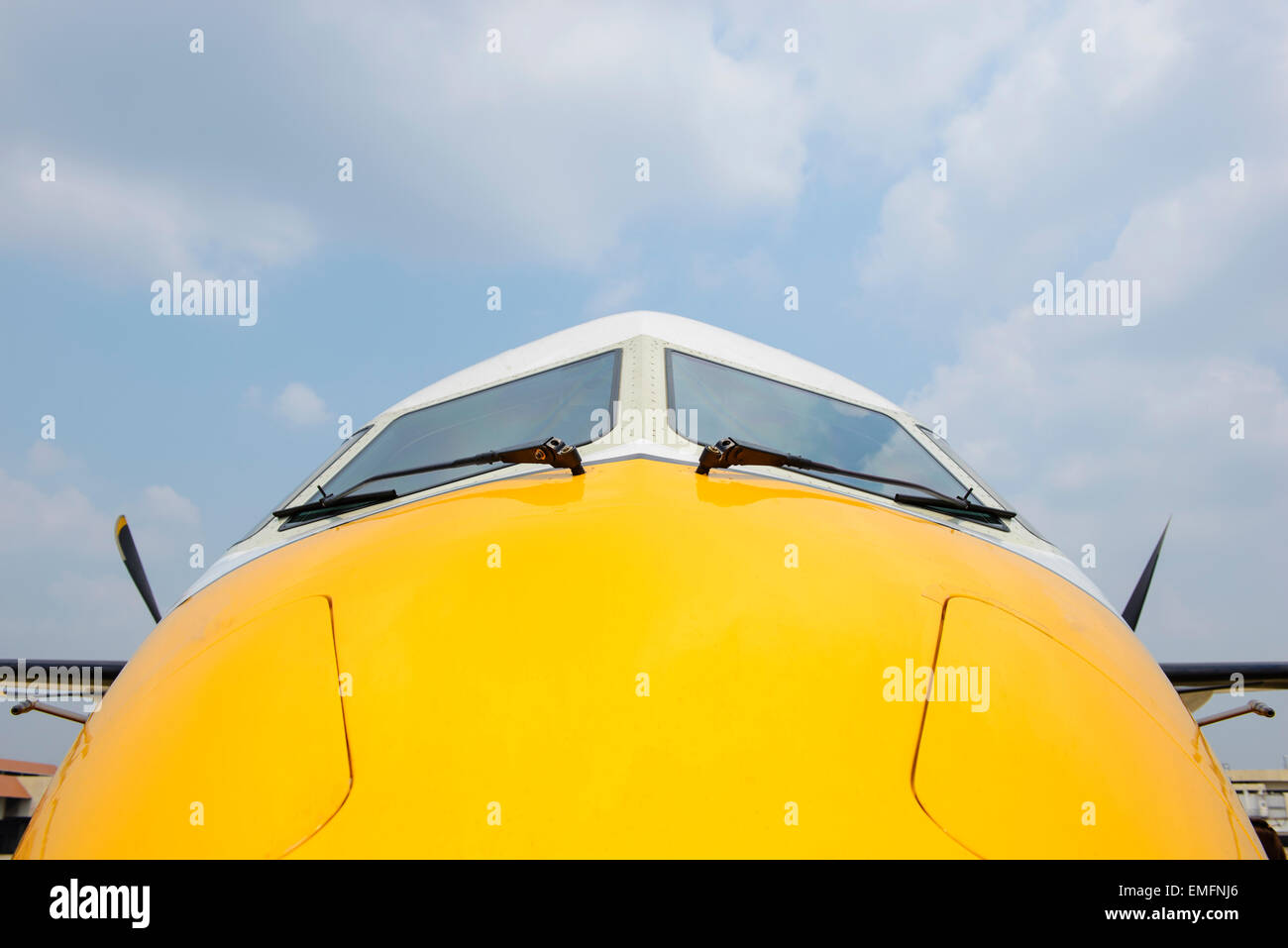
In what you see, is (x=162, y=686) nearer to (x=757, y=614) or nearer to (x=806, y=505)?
(x=757, y=614)

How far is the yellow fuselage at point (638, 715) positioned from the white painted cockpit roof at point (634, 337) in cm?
230

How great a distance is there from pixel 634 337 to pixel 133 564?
436cm

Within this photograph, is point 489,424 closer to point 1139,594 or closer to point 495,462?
point 495,462

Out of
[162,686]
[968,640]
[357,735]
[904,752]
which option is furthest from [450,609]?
[968,640]

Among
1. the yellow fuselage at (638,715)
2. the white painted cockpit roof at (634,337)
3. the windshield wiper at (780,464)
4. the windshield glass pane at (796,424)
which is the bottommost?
the yellow fuselage at (638,715)

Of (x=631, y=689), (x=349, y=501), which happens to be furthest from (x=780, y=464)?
(x=349, y=501)

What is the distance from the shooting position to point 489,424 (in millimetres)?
4230

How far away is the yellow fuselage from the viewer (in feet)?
4.72

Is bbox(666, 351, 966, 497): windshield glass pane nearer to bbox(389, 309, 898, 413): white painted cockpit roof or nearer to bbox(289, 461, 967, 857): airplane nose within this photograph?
bbox(389, 309, 898, 413): white painted cockpit roof

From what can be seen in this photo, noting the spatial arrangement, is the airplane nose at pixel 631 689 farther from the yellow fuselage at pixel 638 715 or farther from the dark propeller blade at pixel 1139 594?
the dark propeller blade at pixel 1139 594

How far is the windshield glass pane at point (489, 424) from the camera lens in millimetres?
3674

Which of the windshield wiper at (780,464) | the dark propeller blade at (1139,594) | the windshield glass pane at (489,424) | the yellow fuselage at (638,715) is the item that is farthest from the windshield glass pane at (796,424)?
the dark propeller blade at (1139,594)

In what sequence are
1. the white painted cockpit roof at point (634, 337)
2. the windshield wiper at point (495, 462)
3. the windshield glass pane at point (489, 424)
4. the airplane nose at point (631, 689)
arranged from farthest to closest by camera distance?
the white painted cockpit roof at point (634, 337)
the windshield glass pane at point (489, 424)
the windshield wiper at point (495, 462)
the airplane nose at point (631, 689)
